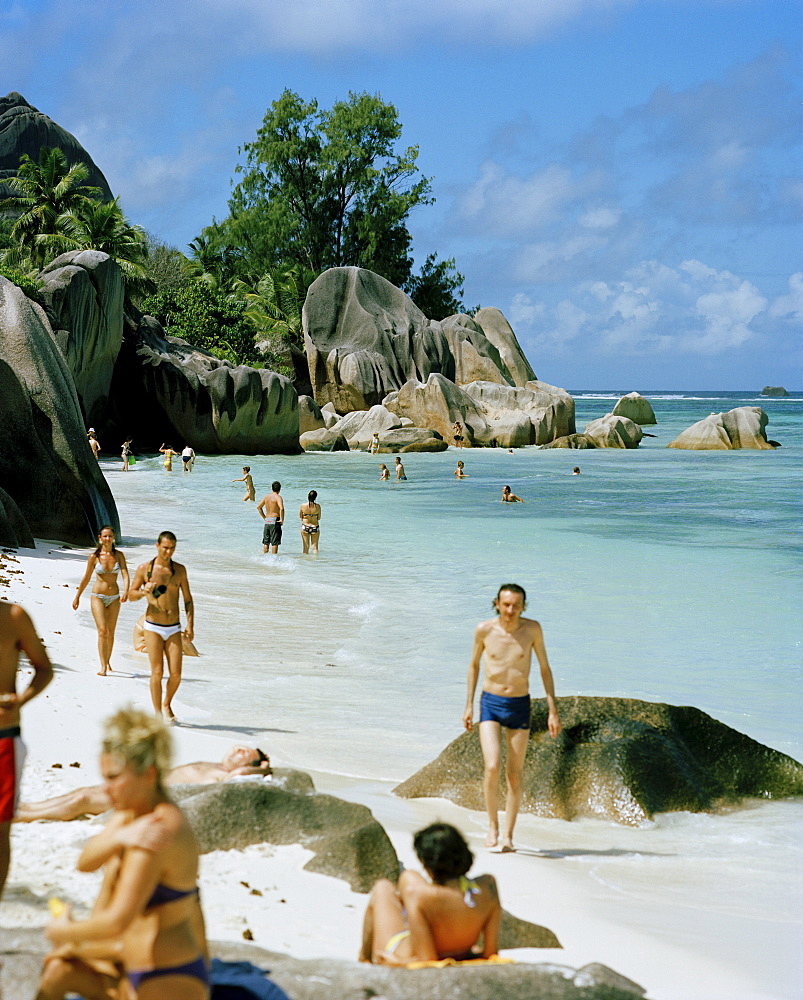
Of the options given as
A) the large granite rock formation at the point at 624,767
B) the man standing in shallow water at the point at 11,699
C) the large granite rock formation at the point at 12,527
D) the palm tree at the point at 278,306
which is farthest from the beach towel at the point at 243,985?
the palm tree at the point at 278,306

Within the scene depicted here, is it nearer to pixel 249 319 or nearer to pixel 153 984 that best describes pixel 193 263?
pixel 249 319

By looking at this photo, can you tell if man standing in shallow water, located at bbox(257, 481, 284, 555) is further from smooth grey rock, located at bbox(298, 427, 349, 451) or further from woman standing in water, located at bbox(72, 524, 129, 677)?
smooth grey rock, located at bbox(298, 427, 349, 451)

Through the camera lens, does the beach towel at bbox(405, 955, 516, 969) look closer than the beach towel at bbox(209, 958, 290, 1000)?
No

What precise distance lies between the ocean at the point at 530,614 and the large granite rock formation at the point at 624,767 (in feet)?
0.49

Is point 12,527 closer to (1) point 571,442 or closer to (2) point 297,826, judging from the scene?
(2) point 297,826

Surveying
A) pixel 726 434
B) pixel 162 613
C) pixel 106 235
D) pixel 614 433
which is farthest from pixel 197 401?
pixel 162 613

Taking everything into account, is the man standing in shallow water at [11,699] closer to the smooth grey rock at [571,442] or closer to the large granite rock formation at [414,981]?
the large granite rock formation at [414,981]

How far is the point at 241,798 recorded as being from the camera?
533 centimetres

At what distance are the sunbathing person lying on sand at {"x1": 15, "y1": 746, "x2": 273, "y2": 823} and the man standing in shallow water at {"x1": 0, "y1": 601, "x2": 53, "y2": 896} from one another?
3.76ft

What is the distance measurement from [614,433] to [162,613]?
4553cm

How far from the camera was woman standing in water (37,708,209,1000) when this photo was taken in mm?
2846

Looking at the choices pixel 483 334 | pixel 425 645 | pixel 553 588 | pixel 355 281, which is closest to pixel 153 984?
pixel 425 645

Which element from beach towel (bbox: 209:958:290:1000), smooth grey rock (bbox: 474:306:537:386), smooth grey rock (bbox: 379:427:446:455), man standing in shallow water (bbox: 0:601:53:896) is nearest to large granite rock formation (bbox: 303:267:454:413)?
smooth grey rock (bbox: 379:427:446:455)

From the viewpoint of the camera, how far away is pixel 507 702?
6180mm
